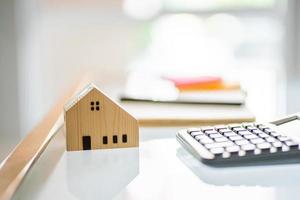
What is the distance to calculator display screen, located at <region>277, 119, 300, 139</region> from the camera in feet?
2.16

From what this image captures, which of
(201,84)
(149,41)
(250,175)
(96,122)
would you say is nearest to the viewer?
(250,175)

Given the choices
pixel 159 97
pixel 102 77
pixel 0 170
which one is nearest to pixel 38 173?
pixel 0 170

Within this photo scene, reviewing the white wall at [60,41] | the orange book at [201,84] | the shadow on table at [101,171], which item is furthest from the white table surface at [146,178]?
the white wall at [60,41]

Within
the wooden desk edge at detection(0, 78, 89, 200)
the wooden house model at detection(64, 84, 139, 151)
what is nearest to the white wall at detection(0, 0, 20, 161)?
the wooden desk edge at detection(0, 78, 89, 200)

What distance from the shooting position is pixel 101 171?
1.90 feet

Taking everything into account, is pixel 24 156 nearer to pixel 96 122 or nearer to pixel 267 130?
pixel 96 122

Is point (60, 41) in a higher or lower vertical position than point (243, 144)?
higher

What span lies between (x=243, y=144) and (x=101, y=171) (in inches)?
6.6

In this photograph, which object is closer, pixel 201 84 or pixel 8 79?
pixel 201 84

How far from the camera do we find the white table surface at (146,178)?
1.63ft

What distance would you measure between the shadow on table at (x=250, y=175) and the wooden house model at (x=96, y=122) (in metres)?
0.11

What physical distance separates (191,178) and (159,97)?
761mm

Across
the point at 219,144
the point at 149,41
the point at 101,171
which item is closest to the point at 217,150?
the point at 219,144

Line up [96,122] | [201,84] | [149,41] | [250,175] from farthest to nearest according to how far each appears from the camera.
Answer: [149,41], [201,84], [96,122], [250,175]
